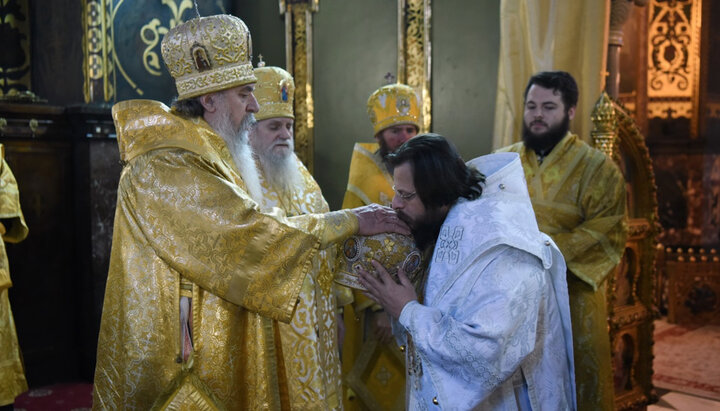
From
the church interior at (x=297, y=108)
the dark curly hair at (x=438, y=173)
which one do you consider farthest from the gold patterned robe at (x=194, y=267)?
the church interior at (x=297, y=108)

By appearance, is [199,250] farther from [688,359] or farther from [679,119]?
[679,119]

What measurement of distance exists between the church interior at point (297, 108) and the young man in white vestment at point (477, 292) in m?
2.20

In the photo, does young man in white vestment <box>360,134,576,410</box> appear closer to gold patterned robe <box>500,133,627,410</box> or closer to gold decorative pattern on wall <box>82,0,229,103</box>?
gold patterned robe <box>500,133,627,410</box>

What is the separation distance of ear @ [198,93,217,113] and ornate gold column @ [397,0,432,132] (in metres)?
2.94

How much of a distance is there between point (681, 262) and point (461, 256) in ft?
21.0

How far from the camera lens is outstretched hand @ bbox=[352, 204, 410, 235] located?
7.15 feet

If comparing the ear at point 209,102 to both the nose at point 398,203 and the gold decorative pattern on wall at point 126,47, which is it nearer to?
the nose at point 398,203

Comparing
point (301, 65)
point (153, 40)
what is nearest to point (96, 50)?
point (153, 40)

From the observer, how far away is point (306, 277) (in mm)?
2748

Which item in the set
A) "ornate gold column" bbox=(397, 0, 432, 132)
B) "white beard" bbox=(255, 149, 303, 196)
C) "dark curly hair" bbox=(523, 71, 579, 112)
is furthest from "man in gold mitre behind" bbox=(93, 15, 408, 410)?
"ornate gold column" bbox=(397, 0, 432, 132)

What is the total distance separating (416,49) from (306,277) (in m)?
3.01

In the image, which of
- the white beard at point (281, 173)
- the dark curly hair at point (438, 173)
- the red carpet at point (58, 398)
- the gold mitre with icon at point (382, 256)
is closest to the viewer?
the dark curly hair at point (438, 173)

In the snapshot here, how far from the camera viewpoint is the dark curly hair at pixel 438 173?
194 cm

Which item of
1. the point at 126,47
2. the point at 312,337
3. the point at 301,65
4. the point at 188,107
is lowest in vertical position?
the point at 312,337
